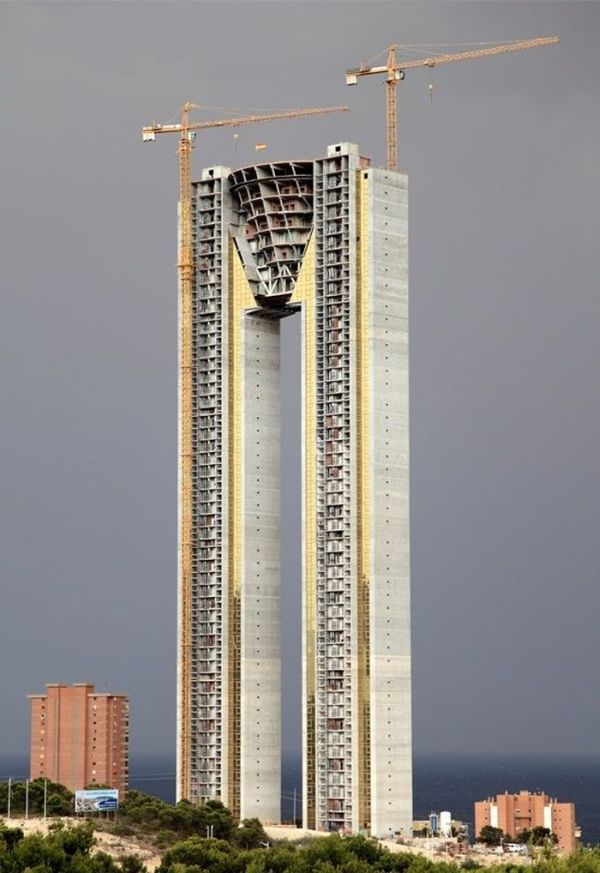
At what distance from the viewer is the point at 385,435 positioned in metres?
185

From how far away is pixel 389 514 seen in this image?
18362 cm

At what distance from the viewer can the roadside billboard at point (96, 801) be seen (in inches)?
6855

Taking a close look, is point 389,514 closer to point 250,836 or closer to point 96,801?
point 250,836

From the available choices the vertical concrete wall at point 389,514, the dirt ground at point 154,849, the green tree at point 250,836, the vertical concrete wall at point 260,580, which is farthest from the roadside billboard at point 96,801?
the vertical concrete wall at point 389,514

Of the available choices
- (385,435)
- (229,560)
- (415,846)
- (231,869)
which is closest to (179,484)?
(229,560)

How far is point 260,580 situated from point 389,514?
14.1 m

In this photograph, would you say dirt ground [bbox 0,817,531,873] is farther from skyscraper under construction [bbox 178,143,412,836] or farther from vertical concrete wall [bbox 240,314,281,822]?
vertical concrete wall [bbox 240,314,281,822]

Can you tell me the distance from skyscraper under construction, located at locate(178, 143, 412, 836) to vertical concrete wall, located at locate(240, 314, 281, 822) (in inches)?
6.4

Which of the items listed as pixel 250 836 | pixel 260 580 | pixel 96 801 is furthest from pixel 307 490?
pixel 96 801

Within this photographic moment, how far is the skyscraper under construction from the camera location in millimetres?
182125

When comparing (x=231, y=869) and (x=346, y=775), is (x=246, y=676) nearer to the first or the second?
(x=346, y=775)

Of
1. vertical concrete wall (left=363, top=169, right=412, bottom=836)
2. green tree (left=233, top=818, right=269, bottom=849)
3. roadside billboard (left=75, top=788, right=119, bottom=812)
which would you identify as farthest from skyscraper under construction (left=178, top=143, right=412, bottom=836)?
roadside billboard (left=75, top=788, right=119, bottom=812)

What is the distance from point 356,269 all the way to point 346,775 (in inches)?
1565

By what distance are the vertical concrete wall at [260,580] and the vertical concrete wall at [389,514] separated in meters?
12.5
